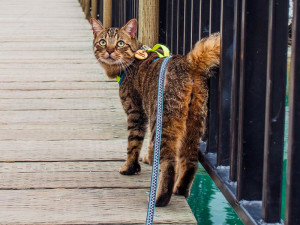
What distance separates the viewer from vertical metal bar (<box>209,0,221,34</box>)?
206 centimetres

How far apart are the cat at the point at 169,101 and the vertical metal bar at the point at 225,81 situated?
59 millimetres

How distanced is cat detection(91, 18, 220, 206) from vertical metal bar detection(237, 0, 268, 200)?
0.35 meters

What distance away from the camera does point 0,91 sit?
3867mm

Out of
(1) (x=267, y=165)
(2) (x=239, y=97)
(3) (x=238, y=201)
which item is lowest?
(3) (x=238, y=201)

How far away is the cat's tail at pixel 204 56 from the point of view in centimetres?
191

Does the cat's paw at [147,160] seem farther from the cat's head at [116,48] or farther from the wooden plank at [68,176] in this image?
the cat's head at [116,48]

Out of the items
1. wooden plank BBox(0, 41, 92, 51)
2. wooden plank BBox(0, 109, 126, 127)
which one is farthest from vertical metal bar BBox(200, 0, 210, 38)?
wooden plank BBox(0, 41, 92, 51)

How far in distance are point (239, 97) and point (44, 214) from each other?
0.73 m

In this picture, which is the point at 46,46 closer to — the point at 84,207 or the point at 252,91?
the point at 84,207

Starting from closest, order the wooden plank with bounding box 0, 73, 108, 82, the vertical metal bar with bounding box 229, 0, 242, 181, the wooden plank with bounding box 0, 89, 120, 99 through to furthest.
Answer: the vertical metal bar with bounding box 229, 0, 242, 181, the wooden plank with bounding box 0, 89, 120, 99, the wooden plank with bounding box 0, 73, 108, 82

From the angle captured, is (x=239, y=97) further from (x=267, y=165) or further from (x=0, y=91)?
(x=0, y=91)

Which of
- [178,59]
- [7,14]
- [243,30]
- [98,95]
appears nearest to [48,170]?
[178,59]

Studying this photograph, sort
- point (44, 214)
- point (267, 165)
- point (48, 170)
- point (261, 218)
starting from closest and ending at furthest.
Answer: point (267, 165) → point (261, 218) → point (44, 214) → point (48, 170)

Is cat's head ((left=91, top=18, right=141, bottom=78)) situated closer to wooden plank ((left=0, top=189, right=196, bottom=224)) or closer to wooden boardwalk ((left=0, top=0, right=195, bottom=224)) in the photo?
wooden boardwalk ((left=0, top=0, right=195, bottom=224))
